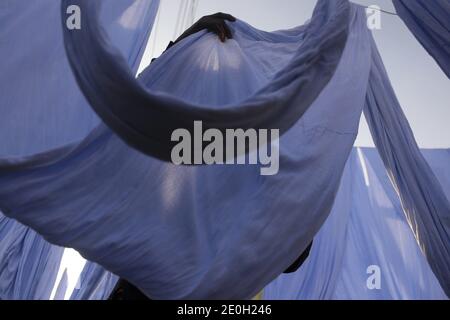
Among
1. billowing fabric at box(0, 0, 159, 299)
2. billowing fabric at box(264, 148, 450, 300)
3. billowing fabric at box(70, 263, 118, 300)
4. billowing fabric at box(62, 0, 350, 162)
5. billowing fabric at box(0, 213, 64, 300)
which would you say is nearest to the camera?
billowing fabric at box(62, 0, 350, 162)

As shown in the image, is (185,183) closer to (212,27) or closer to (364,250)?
(212,27)

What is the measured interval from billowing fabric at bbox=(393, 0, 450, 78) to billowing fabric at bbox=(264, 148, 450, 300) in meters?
2.54

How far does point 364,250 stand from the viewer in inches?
203

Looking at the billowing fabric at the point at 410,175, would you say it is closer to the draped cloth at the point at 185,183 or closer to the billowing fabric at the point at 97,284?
the draped cloth at the point at 185,183

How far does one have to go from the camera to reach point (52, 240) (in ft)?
6.20

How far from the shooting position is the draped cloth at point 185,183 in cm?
162

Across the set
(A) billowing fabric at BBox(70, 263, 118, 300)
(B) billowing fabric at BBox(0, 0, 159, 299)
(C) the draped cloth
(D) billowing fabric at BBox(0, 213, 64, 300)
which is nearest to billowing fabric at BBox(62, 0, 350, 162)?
(C) the draped cloth

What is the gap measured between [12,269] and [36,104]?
3.48 metres

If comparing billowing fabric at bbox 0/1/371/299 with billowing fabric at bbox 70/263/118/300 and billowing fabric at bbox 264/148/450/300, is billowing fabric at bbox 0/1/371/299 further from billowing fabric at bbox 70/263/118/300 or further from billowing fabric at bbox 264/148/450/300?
billowing fabric at bbox 264/148/450/300

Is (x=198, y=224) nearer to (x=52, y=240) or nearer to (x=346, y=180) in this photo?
(x=52, y=240)

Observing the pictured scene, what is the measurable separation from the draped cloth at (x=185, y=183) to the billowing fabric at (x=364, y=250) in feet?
9.39

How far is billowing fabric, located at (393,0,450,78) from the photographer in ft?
7.42

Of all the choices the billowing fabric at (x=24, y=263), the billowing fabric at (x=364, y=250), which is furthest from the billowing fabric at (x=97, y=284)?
the billowing fabric at (x=364, y=250)
